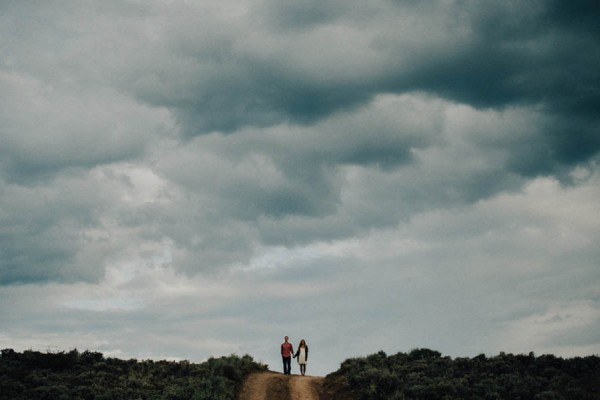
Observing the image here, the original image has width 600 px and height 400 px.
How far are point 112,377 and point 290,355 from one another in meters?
10.1

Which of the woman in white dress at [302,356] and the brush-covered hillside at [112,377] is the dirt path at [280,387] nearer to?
the brush-covered hillside at [112,377]

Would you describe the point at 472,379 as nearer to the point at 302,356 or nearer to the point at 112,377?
the point at 302,356

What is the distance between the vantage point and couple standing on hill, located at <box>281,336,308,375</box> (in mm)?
30781

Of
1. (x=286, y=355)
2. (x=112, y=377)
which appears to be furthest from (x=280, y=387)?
(x=112, y=377)

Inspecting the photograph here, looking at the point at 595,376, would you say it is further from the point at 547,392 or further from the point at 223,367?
the point at 223,367

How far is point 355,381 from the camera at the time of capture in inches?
956

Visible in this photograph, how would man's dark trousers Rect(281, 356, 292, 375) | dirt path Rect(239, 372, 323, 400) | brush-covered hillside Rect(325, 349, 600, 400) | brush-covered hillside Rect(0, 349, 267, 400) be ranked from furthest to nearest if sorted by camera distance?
1. man's dark trousers Rect(281, 356, 292, 375)
2. dirt path Rect(239, 372, 323, 400)
3. brush-covered hillside Rect(0, 349, 267, 400)
4. brush-covered hillside Rect(325, 349, 600, 400)

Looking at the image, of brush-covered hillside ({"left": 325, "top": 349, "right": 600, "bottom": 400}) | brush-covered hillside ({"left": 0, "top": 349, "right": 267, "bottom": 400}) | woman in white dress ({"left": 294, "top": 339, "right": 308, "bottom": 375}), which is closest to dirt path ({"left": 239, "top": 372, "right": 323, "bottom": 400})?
brush-covered hillside ({"left": 0, "top": 349, "right": 267, "bottom": 400})

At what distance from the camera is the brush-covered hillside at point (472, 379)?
800 inches

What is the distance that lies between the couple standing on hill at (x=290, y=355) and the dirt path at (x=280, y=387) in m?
1.03

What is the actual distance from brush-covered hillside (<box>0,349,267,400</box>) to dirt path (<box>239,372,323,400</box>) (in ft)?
2.11

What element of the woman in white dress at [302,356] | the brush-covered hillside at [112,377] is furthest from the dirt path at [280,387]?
the woman in white dress at [302,356]

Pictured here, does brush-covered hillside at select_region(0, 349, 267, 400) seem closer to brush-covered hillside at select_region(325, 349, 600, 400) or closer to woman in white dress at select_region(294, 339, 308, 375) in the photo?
woman in white dress at select_region(294, 339, 308, 375)

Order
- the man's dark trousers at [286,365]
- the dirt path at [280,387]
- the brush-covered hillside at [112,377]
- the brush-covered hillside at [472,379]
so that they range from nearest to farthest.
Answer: the brush-covered hillside at [472,379], the brush-covered hillside at [112,377], the dirt path at [280,387], the man's dark trousers at [286,365]
